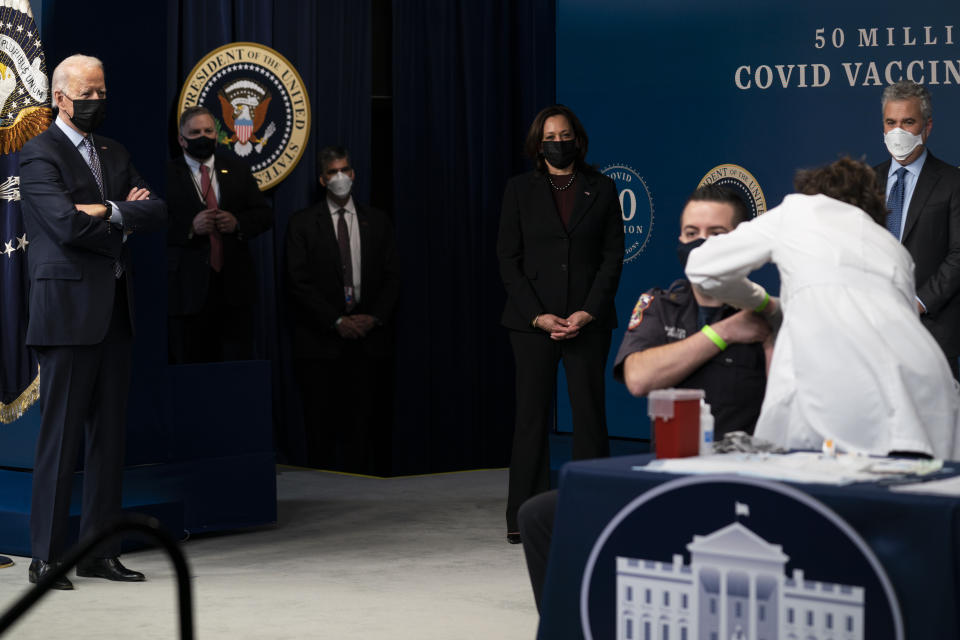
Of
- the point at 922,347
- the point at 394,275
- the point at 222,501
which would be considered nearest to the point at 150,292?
the point at 222,501

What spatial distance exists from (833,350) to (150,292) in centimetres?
305

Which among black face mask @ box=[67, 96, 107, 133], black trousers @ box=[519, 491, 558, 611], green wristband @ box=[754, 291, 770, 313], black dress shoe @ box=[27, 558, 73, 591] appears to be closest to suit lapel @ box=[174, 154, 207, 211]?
black face mask @ box=[67, 96, 107, 133]

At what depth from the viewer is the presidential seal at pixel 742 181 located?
6117mm

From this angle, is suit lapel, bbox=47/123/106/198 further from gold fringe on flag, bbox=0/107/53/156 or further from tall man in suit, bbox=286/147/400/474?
tall man in suit, bbox=286/147/400/474

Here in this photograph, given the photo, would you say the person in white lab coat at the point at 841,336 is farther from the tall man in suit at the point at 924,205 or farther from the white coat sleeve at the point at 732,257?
the tall man in suit at the point at 924,205

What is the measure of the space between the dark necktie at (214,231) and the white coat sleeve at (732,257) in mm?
3980

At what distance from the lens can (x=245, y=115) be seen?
7.05 metres

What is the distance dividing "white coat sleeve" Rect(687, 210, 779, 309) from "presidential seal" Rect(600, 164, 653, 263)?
375 cm

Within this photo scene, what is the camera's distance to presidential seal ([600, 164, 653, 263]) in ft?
21.4

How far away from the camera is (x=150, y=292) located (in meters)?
5.02

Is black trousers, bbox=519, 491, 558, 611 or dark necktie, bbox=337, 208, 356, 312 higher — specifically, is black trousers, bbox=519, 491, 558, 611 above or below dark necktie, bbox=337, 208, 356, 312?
below

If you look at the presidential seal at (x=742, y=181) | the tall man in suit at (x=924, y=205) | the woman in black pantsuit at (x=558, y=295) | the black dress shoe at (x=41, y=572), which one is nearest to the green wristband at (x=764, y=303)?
the tall man in suit at (x=924, y=205)

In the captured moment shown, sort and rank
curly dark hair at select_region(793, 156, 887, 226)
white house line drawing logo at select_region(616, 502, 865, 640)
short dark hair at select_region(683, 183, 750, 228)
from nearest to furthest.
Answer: white house line drawing logo at select_region(616, 502, 865, 640)
curly dark hair at select_region(793, 156, 887, 226)
short dark hair at select_region(683, 183, 750, 228)

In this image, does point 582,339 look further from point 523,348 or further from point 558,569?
point 558,569
